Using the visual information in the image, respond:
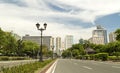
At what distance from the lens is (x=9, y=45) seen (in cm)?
10912

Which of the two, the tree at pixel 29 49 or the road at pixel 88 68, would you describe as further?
the tree at pixel 29 49

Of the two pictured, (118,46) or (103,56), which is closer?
(103,56)

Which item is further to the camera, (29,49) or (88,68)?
(29,49)

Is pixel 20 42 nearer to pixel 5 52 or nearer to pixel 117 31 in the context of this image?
pixel 5 52

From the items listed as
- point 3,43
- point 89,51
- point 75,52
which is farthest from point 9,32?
point 75,52

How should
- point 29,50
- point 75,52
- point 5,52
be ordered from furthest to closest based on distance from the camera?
point 75,52 < point 29,50 < point 5,52

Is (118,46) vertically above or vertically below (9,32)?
below

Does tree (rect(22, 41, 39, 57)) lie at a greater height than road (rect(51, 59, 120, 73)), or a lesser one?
greater

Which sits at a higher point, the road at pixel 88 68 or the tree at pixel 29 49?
the tree at pixel 29 49

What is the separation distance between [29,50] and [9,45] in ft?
155

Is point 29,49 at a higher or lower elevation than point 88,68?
higher

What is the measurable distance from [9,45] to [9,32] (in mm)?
9103

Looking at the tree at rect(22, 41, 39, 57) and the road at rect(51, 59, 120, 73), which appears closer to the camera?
the road at rect(51, 59, 120, 73)

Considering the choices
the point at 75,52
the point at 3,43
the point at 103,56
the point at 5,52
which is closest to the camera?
the point at 103,56
